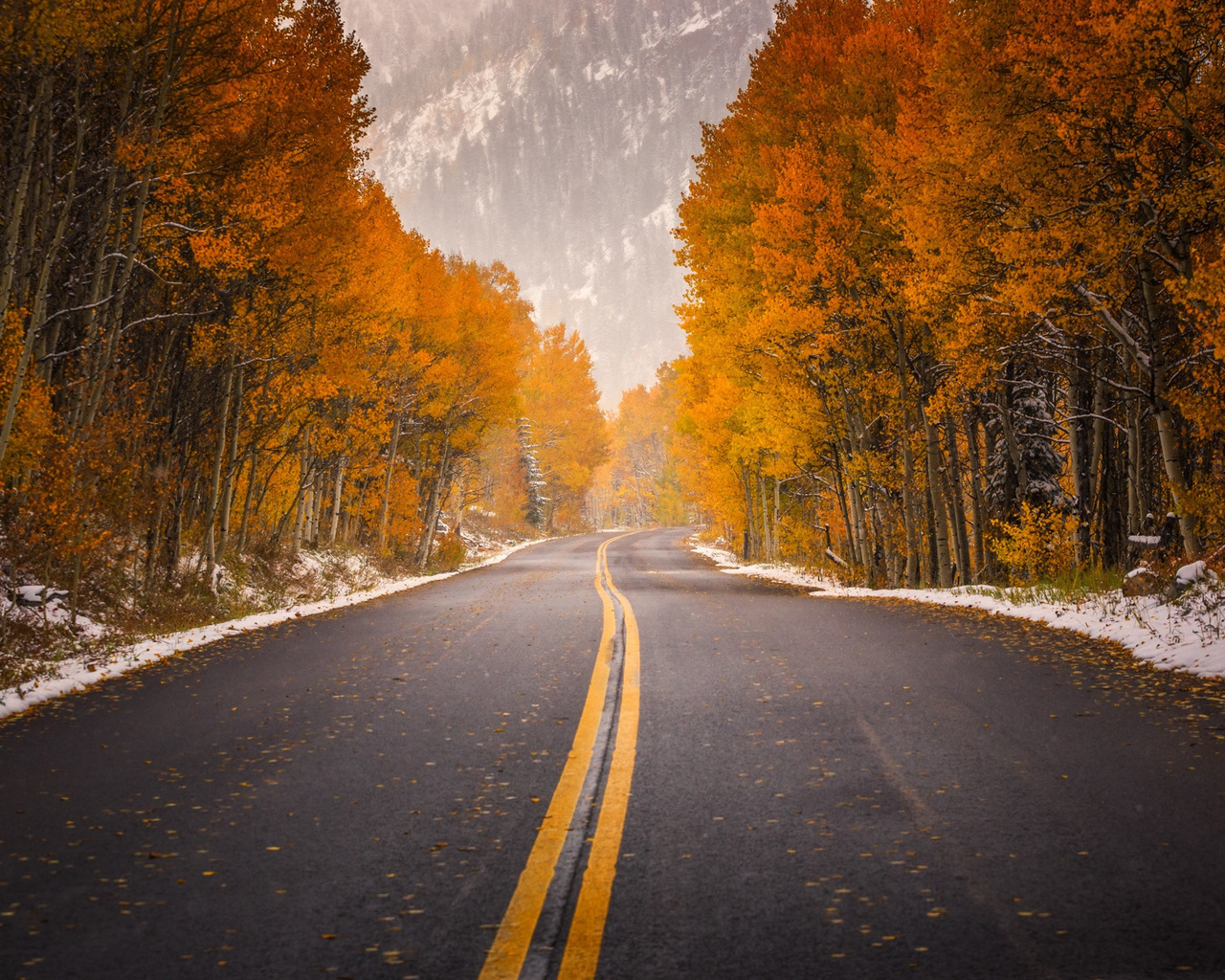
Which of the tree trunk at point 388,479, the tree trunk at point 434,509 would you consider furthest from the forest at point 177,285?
the tree trunk at point 434,509

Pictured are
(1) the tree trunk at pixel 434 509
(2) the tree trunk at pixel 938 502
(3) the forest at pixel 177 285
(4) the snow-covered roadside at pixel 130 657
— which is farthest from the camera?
(1) the tree trunk at pixel 434 509

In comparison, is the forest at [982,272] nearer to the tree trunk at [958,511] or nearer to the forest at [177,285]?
the tree trunk at [958,511]

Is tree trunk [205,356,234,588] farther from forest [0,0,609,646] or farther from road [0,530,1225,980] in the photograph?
road [0,530,1225,980]

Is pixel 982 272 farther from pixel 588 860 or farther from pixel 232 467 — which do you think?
pixel 232 467

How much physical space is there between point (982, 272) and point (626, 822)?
1148 centimetres

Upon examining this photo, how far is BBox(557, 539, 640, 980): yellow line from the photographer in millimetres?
2969

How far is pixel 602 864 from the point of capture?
3.74 m

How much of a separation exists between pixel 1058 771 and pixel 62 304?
1234cm

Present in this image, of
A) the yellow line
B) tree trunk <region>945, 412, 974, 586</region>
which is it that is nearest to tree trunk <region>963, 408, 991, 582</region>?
tree trunk <region>945, 412, 974, 586</region>

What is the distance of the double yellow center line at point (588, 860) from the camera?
298 centimetres

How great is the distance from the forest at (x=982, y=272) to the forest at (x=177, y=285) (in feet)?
27.3

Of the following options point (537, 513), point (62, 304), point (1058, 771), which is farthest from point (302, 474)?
point (537, 513)

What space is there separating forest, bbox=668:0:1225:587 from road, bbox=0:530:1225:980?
17.5 feet

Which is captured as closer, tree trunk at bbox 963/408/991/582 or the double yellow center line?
the double yellow center line
